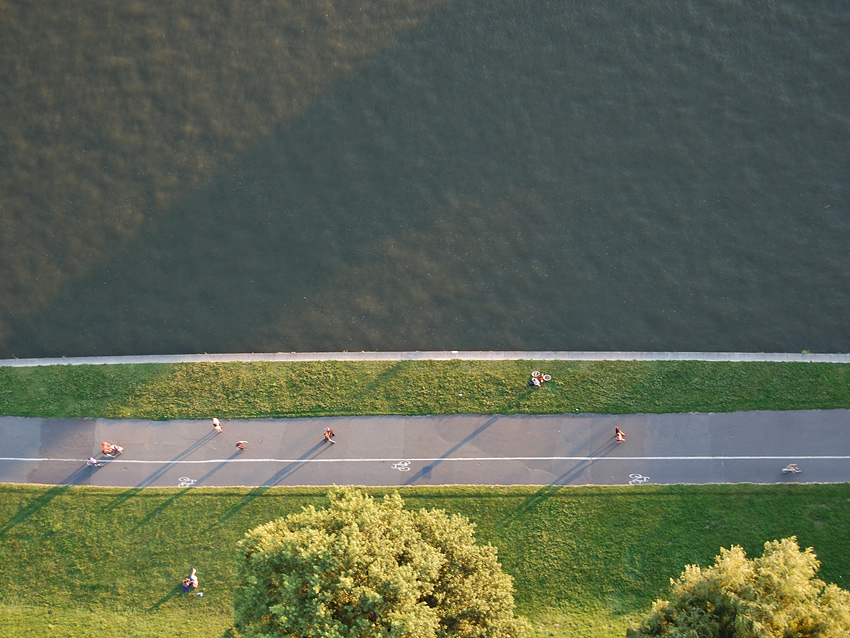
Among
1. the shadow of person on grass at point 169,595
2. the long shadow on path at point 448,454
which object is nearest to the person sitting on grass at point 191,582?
the shadow of person on grass at point 169,595

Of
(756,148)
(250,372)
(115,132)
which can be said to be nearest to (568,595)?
(250,372)

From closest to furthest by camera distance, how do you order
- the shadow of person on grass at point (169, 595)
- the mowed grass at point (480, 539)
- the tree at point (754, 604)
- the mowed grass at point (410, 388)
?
the tree at point (754, 604), the mowed grass at point (480, 539), the shadow of person on grass at point (169, 595), the mowed grass at point (410, 388)

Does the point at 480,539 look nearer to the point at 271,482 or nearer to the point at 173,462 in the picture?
the point at 271,482

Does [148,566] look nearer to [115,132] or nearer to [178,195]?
[178,195]

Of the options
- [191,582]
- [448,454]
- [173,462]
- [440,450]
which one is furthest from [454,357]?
[191,582]

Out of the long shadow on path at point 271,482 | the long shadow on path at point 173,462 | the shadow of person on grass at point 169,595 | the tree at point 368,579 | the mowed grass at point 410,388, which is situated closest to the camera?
the tree at point 368,579

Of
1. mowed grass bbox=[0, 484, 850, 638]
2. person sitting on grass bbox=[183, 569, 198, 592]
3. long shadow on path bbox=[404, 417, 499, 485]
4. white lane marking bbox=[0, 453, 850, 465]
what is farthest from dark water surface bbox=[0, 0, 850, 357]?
person sitting on grass bbox=[183, 569, 198, 592]

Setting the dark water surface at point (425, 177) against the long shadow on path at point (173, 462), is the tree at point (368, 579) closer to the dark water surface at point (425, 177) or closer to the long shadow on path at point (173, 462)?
the long shadow on path at point (173, 462)

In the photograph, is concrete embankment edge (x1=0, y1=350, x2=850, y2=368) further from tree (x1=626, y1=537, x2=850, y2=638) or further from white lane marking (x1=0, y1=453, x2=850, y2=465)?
tree (x1=626, y1=537, x2=850, y2=638)
